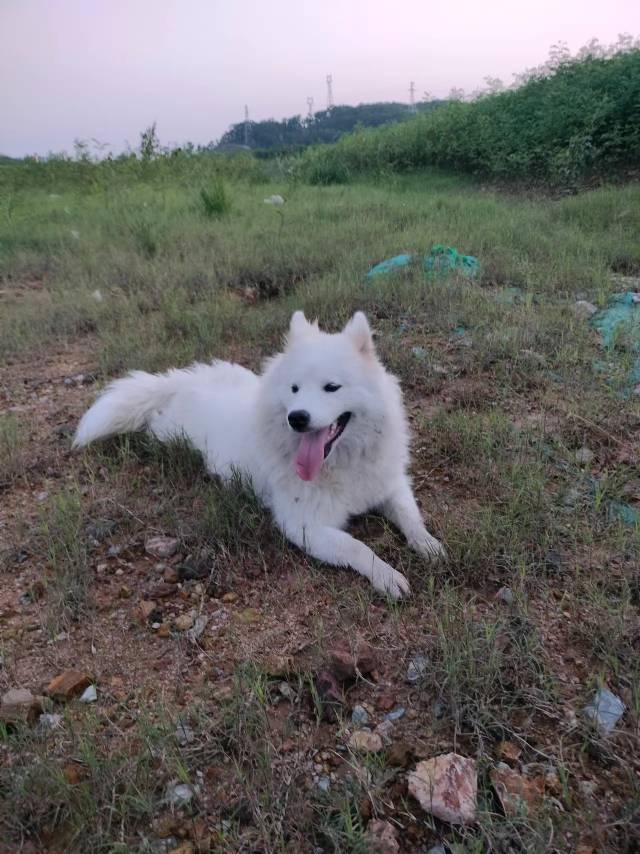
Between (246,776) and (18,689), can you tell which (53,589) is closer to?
(18,689)

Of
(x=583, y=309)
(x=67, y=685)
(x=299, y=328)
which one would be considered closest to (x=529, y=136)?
(x=583, y=309)

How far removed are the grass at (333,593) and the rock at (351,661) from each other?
0.03m

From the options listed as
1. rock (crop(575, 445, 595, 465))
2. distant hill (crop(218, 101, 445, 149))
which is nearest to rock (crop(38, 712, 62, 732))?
rock (crop(575, 445, 595, 465))

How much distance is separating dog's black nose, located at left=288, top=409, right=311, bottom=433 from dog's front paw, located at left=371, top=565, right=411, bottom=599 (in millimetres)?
567

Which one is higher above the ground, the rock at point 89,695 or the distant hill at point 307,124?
the distant hill at point 307,124

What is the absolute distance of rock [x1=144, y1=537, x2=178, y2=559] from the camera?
2273 mm

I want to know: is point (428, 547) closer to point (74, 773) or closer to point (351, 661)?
point (351, 661)

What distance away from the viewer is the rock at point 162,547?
2273mm

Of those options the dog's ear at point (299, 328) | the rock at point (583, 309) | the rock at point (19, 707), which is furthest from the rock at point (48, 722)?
the rock at point (583, 309)

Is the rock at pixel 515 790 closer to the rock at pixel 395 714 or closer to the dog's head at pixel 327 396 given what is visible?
the rock at pixel 395 714

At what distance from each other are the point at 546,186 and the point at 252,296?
635 cm

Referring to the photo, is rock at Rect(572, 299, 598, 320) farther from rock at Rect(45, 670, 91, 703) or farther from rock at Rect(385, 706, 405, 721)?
rock at Rect(45, 670, 91, 703)

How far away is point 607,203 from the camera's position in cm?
666

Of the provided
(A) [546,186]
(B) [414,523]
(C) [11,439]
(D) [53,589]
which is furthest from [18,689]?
(A) [546,186]
